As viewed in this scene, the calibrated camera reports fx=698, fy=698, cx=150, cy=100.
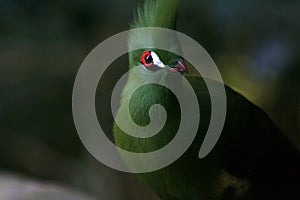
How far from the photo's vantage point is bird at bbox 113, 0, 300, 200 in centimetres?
119

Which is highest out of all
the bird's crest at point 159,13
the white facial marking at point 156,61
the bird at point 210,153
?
the bird's crest at point 159,13

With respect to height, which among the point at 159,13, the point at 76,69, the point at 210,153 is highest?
the point at 76,69

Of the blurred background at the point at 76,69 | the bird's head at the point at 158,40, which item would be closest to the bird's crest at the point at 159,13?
the bird's head at the point at 158,40

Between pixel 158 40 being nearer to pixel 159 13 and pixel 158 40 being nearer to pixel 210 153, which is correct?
pixel 159 13

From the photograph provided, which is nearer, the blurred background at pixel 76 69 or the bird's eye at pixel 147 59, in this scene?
the bird's eye at pixel 147 59

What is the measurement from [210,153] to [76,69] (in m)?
1.06

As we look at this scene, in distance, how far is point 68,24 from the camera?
6.68ft

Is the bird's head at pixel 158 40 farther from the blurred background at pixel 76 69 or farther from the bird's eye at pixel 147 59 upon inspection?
the blurred background at pixel 76 69

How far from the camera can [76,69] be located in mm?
2262

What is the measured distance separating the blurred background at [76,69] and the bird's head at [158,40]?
1.88 ft

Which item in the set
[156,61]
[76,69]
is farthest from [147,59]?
[76,69]

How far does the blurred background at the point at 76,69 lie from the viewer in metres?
1.96

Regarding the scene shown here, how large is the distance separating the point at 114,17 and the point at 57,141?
619mm

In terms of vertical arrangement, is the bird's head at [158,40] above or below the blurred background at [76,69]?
below
